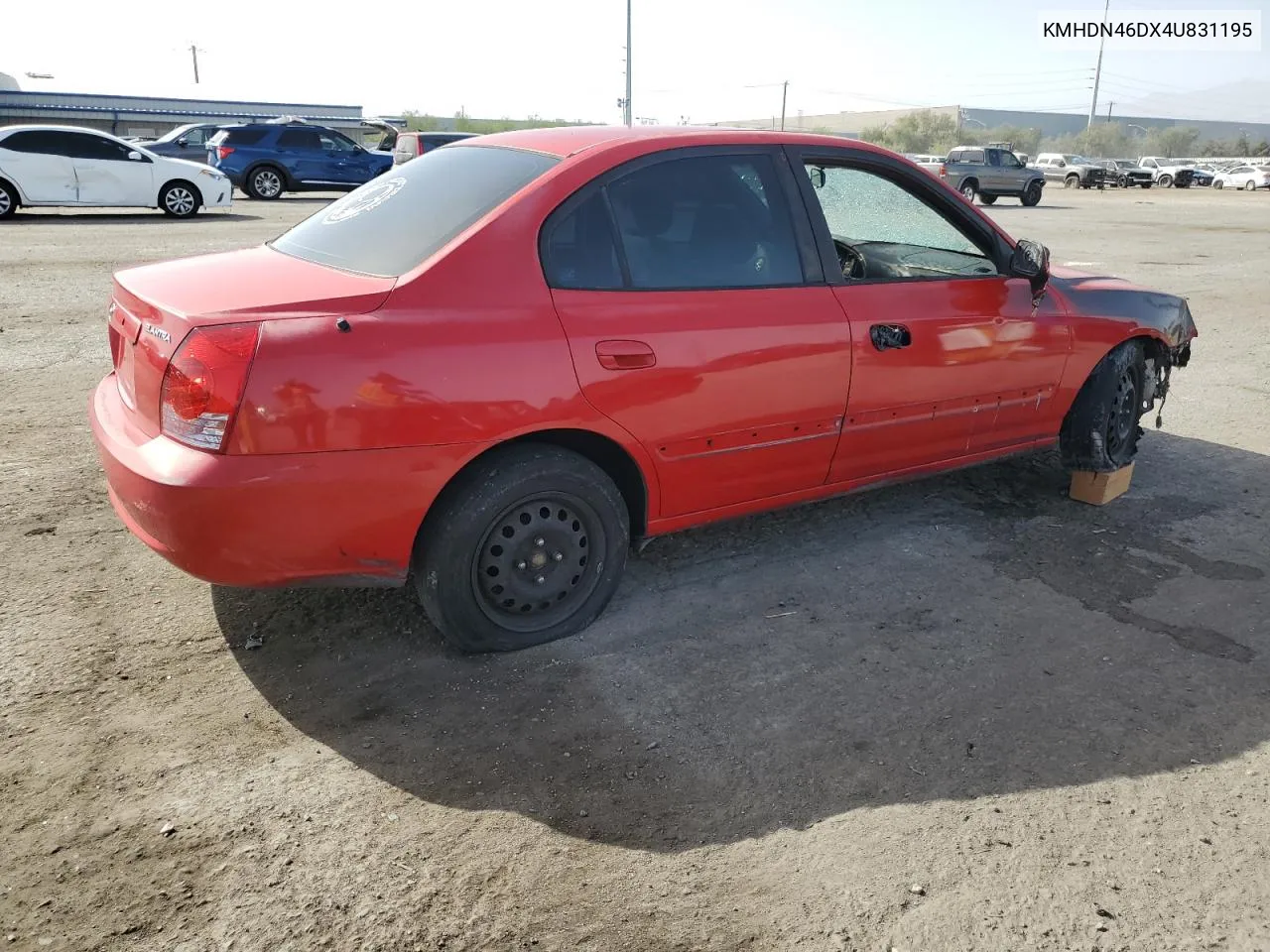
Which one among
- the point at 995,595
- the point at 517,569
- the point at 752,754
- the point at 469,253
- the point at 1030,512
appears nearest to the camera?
the point at 752,754

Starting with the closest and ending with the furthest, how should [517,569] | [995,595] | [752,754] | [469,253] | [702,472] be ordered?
1. [752,754]
2. [469,253]
3. [517,569]
4. [702,472]
5. [995,595]

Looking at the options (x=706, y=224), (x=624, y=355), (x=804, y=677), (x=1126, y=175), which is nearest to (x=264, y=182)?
(x=706, y=224)

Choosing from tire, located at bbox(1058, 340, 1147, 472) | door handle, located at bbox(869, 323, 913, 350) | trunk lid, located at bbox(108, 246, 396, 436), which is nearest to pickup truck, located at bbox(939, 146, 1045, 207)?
tire, located at bbox(1058, 340, 1147, 472)

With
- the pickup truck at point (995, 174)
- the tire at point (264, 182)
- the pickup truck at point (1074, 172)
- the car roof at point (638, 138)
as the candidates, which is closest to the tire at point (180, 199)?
the tire at point (264, 182)

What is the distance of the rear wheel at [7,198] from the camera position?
611 inches

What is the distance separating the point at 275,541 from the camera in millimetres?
2857

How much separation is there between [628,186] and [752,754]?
190 cm

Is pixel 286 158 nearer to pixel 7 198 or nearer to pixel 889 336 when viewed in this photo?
pixel 7 198

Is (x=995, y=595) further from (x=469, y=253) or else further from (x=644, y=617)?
(x=469, y=253)

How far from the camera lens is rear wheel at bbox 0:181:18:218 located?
50.9 feet

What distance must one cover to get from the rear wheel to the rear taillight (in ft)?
51.9

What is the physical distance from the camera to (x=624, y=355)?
325 centimetres

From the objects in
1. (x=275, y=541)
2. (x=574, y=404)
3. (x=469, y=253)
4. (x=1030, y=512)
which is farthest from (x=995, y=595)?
(x=275, y=541)

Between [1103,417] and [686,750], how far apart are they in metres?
3.01
